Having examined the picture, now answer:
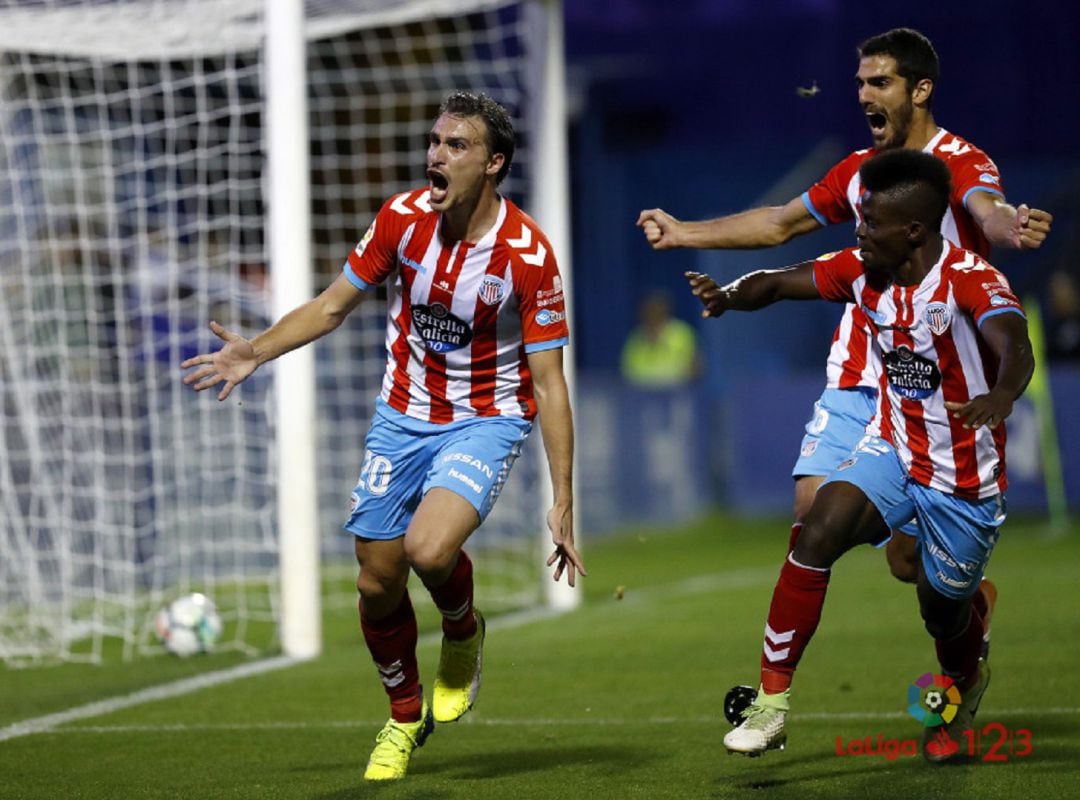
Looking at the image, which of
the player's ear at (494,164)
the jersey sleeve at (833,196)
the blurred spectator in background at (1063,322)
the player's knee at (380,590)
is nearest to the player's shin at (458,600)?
the player's knee at (380,590)

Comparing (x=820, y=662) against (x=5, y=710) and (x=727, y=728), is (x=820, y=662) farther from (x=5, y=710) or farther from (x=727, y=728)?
(x=5, y=710)

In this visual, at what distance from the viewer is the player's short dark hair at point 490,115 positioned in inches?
236

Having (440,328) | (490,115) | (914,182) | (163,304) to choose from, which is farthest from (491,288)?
(163,304)

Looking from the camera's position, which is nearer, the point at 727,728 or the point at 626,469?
the point at 727,728

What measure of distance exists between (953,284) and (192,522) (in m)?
7.74

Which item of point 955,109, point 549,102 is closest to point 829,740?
point 549,102

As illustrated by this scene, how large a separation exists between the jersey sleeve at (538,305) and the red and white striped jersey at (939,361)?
3.08 ft

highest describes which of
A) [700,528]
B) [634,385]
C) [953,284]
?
[953,284]

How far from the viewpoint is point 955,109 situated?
17.4m

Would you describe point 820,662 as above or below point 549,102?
Answer: below

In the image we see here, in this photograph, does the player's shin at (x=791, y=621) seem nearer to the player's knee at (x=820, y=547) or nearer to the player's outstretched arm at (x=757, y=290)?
the player's knee at (x=820, y=547)

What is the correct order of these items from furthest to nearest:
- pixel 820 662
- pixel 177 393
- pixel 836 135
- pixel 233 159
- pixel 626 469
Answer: pixel 836 135
pixel 626 469
pixel 177 393
pixel 233 159
pixel 820 662

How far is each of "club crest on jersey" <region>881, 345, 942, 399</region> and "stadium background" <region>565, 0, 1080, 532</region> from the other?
10.1 metres

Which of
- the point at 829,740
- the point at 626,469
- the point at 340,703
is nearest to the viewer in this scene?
the point at 829,740
